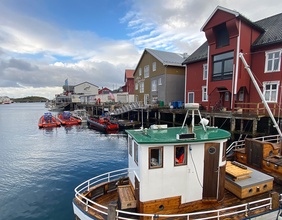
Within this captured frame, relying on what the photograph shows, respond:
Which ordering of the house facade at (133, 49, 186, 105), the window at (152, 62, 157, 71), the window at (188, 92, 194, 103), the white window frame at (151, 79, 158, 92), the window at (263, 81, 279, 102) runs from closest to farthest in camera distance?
the window at (263, 81, 279, 102), the window at (188, 92, 194, 103), the house facade at (133, 49, 186, 105), the window at (152, 62, 157, 71), the white window frame at (151, 79, 158, 92)

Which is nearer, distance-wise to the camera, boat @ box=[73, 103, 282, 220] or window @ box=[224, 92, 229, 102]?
boat @ box=[73, 103, 282, 220]

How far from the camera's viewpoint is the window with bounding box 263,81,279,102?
19328 millimetres

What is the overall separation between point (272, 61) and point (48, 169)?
83.4ft

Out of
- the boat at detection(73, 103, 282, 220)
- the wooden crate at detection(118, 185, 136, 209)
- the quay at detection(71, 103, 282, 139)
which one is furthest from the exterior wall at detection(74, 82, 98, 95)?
the boat at detection(73, 103, 282, 220)

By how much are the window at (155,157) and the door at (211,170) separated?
178cm

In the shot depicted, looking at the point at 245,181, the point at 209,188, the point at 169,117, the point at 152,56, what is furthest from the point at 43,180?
the point at 152,56

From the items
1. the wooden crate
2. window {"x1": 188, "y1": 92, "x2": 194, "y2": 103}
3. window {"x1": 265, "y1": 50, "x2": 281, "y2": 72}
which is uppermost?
window {"x1": 265, "y1": 50, "x2": 281, "y2": 72}

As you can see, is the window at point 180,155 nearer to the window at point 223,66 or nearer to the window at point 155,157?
the window at point 155,157

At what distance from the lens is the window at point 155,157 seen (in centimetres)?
612

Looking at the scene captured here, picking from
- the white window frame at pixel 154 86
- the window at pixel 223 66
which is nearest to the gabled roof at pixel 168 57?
the white window frame at pixel 154 86

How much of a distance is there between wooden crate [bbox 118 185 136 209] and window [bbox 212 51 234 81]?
1891 centimetres

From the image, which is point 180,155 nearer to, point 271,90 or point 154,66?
point 271,90

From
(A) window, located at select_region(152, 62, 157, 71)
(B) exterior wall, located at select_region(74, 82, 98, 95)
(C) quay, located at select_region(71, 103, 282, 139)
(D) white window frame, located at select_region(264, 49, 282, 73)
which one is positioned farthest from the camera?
(B) exterior wall, located at select_region(74, 82, 98, 95)

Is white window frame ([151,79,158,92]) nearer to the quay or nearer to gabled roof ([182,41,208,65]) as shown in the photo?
the quay
